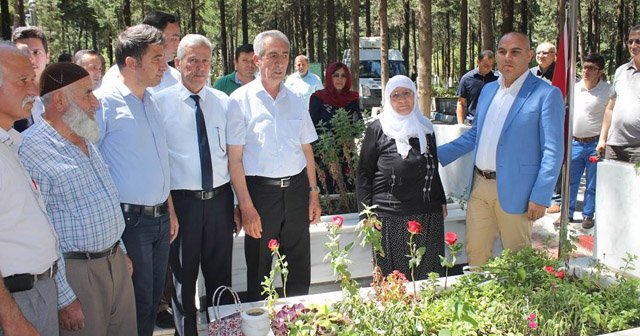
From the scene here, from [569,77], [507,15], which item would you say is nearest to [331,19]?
[507,15]


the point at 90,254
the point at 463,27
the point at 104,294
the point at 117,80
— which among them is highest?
the point at 463,27

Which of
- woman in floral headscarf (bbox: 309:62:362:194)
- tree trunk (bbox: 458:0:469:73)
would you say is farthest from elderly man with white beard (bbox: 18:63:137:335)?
tree trunk (bbox: 458:0:469:73)

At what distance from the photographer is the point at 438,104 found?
1981 cm

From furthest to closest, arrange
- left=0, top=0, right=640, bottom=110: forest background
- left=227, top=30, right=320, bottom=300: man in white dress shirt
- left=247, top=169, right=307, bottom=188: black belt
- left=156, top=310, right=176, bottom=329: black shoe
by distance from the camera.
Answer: left=0, top=0, right=640, bottom=110: forest background
left=156, top=310, right=176, bottom=329: black shoe
left=247, top=169, right=307, bottom=188: black belt
left=227, top=30, right=320, bottom=300: man in white dress shirt

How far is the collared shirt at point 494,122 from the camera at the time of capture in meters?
3.86

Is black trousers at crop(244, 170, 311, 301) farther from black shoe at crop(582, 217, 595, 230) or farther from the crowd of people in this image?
black shoe at crop(582, 217, 595, 230)

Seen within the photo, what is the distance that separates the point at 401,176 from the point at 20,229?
245cm

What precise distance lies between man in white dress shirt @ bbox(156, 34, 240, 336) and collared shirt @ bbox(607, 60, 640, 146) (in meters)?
4.05

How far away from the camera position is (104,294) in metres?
2.82

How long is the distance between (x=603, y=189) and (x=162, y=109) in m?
3.24

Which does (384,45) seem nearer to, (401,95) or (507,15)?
(507,15)

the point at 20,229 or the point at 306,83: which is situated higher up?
the point at 306,83

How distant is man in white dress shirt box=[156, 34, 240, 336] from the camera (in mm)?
3609

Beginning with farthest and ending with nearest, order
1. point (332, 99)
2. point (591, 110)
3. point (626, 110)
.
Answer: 1. point (591, 110)
2. point (332, 99)
3. point (626, 110)
